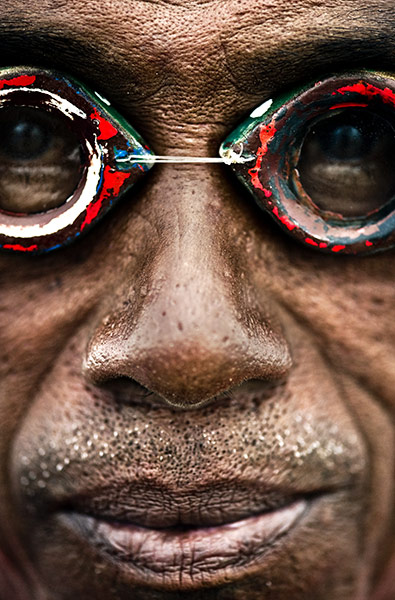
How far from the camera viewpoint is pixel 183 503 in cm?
129

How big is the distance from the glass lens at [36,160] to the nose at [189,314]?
0.14m

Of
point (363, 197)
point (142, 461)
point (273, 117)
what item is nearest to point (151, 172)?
point (273, 117)

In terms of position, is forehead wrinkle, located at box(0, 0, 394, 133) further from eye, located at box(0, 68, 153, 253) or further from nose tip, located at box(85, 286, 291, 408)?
nose tip, located at box(85, 286, 291, 408)

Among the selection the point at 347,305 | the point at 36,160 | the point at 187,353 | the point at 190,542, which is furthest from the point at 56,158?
the point at 190,542

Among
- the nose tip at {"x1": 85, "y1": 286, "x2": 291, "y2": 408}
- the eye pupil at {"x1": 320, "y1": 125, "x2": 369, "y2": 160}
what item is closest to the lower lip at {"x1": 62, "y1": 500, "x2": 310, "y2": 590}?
the nose tip at {"x1": 85, "y1": 286, "x2": 291, "y2": 408}

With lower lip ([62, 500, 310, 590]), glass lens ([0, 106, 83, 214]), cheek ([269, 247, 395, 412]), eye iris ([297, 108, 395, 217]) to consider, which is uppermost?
eye iris ([297, 108, 395, 217])

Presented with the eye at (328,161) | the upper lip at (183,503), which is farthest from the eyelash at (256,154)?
the upper lip at (183,503)

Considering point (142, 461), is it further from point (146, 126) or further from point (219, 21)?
point (219, 21)

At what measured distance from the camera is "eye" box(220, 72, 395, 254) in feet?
4.10

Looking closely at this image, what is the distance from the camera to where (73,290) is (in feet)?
4.58

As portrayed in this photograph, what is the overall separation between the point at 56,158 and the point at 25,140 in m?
0.06

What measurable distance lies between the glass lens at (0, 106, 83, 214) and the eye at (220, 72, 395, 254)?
0.27m

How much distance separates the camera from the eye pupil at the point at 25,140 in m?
1.29

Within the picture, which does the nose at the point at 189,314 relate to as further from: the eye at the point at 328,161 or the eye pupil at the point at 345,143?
the eye pupil at the point at 345,143
